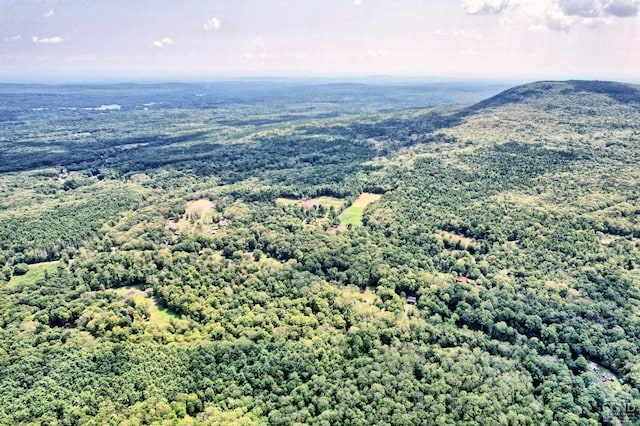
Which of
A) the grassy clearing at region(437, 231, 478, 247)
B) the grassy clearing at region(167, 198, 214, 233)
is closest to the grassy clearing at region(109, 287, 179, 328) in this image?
the grassy clearing at region(167, 198, 214, 233)

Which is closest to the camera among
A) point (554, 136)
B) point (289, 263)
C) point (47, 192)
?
point (289, 263)

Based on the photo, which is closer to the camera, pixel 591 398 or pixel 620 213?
pixel 591 398

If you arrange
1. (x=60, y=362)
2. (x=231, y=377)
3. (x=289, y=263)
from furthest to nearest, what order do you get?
(x=289, y=263)
(x=60, y=362)
(x=231, y=377)

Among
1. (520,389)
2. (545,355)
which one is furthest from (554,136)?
(520,389)

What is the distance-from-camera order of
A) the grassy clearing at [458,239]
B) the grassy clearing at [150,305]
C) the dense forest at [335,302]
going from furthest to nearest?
1. the grassy clearing at [458,239]
2. the grassy clearing at [150,305]
3. the dense forest at [335,302]

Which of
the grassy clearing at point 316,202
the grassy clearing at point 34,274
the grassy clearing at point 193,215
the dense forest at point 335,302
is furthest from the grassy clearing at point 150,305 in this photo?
the grassy clearing at point 316,202

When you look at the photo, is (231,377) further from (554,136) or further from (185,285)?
(554,136)

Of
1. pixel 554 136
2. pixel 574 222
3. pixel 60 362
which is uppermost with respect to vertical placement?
pixel 554 136

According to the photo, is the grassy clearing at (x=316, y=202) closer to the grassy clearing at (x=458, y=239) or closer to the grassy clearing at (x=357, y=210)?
the grassy clearing at (x=357, y=210)
